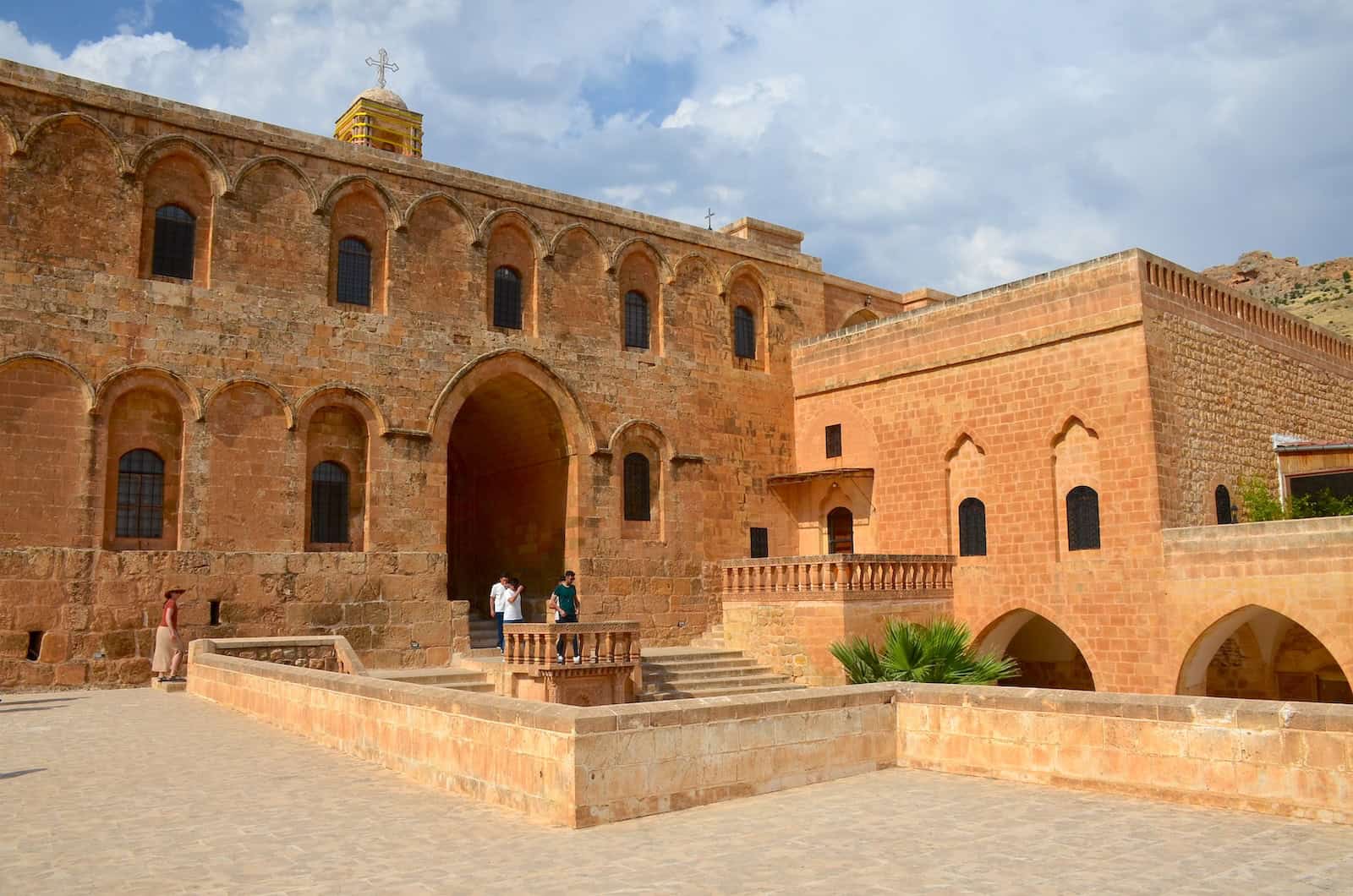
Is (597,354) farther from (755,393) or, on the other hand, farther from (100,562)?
(100,562)

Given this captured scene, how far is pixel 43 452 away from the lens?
594 inches

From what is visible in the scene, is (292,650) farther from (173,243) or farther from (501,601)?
(173,243)

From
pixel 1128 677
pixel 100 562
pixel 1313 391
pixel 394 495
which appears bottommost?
pixel 1128 677

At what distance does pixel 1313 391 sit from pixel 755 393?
37.1 ft

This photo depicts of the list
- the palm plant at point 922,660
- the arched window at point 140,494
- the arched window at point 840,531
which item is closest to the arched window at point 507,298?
the arched window at point 140,494

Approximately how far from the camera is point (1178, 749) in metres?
7.29

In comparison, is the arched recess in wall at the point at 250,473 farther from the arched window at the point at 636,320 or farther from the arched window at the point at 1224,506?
the arched window at the point at 1224,506

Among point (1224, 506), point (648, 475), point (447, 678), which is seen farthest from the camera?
point (648, 475)

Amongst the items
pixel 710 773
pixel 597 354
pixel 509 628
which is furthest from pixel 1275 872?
pixel 597 354

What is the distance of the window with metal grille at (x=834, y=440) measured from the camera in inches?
879

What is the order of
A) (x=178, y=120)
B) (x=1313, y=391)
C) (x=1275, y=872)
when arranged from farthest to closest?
(x=1313, y=391) < (x=178, y=120) < (x=1275, y=872)

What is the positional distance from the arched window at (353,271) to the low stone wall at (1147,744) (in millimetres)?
12514

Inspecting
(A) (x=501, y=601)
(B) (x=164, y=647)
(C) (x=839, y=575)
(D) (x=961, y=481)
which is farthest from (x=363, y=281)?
(D) (x=961, y=481)

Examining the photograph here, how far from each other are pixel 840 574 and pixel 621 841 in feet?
38.1
